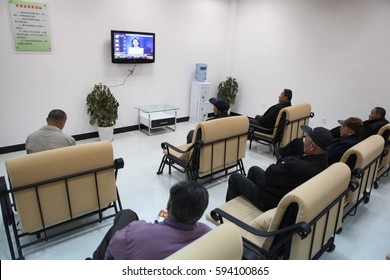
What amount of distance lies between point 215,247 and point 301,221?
637mm

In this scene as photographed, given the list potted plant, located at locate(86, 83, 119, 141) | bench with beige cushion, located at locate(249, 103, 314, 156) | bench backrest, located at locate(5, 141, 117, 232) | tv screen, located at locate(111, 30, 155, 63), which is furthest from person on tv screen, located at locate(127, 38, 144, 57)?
bench backrest, located at locate(5, 141, 117, 232)

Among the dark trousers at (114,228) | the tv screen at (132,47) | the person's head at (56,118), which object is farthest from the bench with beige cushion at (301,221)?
the tv screen at (132,47)

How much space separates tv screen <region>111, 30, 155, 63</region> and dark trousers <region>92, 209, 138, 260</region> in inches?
134

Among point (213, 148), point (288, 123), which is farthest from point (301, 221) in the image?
point (288, 123)

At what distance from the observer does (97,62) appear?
4469mm

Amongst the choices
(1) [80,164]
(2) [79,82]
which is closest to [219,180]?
(1) [80,164]

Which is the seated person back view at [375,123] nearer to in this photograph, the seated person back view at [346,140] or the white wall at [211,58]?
the seated person back view at [346,140]

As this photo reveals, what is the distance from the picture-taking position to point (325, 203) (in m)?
1.64

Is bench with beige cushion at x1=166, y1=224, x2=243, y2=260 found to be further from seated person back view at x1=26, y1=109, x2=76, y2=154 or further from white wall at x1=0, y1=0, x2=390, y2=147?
white wall at x1=0, y1=0, x2=390, y2=147

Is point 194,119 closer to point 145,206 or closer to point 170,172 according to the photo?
point 170,172

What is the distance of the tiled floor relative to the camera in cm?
222

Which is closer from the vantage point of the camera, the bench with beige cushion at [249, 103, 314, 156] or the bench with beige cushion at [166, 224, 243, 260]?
the bench with beige cushion at [166, 224, 243, 260]

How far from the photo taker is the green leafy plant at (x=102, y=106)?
438 cm

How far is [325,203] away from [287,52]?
4.62 metres
